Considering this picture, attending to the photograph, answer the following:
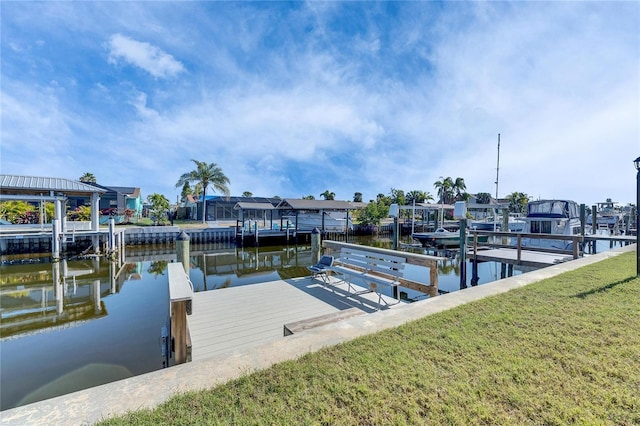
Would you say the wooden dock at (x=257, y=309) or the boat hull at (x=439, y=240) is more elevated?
the wooden dock at (x=257, y=309)

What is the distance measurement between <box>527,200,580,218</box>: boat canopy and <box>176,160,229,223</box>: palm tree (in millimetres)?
30375

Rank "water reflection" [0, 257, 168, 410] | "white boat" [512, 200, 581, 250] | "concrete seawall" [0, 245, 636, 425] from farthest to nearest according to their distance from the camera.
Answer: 1. "white boat" [512, 200, 581, 250]
2. "water reflection" [0, 257, 168, 410]
3. "concrete seawall" [0, 245, 636, 425]

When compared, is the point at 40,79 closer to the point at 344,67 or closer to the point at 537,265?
the point at 344,67

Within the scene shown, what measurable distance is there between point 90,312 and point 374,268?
25.1 ft

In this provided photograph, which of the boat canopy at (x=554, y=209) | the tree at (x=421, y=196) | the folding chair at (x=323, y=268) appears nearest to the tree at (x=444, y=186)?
the tree at (x=421, y=196)

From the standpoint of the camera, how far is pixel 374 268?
6.35 metres

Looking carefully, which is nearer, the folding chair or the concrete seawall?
the concrete seawall

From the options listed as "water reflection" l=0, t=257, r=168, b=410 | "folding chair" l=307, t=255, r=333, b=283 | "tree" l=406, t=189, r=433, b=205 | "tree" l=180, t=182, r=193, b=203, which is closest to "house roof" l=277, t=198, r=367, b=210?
"water reflection" l=0, t=257, r=168, b=410

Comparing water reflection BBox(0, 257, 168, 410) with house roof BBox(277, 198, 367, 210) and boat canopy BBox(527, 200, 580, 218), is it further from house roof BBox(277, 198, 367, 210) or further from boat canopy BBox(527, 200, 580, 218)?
boat canopy BBox(527, 200, 580, 218)

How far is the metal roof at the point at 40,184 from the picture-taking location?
603 inches

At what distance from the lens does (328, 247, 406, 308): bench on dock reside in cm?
583

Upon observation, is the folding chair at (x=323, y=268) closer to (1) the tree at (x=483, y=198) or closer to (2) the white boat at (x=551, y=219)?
(2) the white boat at (x=551, y=219)

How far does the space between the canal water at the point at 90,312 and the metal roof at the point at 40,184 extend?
397 centimetres

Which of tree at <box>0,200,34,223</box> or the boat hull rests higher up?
tree at <box>0,200,34,223</box>
